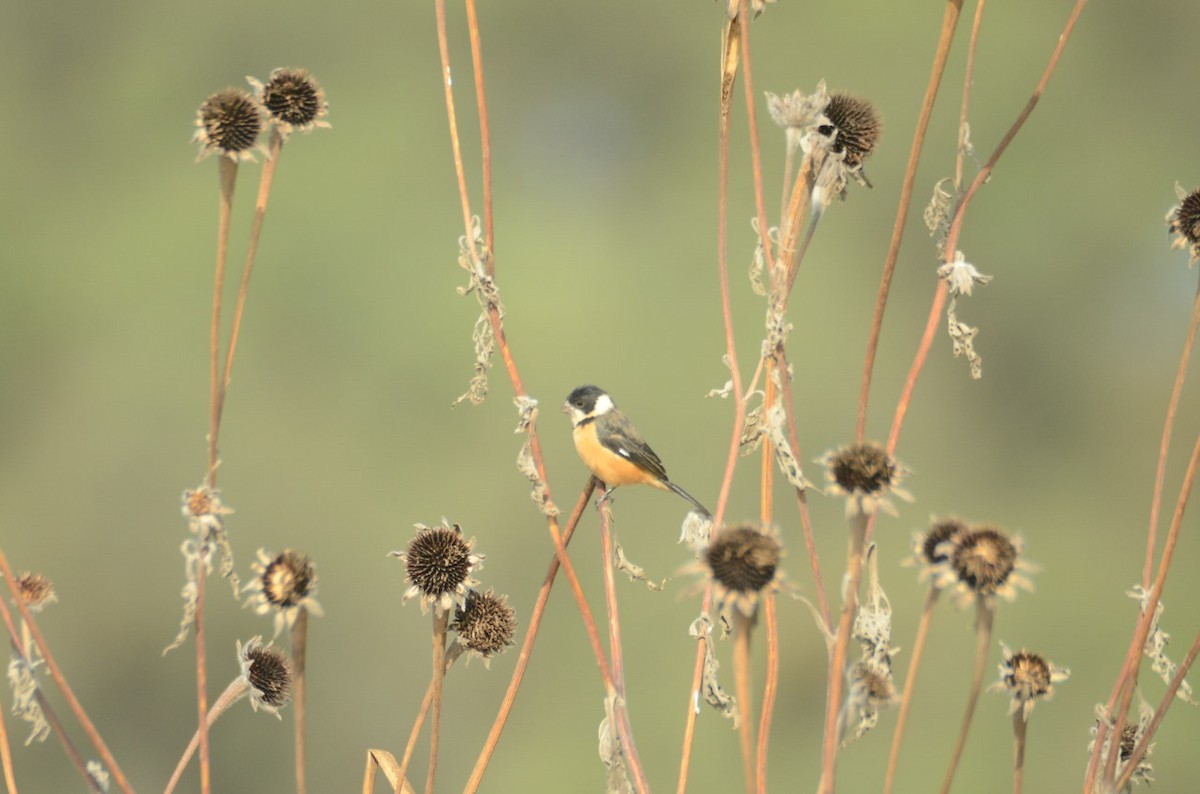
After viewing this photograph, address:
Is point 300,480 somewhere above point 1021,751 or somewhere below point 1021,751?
above

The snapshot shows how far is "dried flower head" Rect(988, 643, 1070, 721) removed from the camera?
5.25 feet

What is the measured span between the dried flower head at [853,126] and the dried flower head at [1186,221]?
0.51 meters

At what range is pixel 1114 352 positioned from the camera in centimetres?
1722

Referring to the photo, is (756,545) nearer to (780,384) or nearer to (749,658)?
(749,658)

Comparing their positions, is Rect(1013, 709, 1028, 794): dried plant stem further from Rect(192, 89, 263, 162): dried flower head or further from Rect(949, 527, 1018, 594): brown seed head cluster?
Rect(192, 89, 263, 162): dried flower head

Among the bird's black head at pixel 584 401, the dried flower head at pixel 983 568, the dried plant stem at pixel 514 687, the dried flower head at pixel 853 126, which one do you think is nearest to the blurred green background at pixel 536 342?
the bird's black head at pixel 584 401

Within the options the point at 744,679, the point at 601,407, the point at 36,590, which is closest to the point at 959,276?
the point at 744,679

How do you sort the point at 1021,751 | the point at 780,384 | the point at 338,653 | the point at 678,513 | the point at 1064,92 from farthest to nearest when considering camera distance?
the point at 1064,92 < the point at 338,653 < the point at 678,513 < the point at 780,384 < the point at 1021,751

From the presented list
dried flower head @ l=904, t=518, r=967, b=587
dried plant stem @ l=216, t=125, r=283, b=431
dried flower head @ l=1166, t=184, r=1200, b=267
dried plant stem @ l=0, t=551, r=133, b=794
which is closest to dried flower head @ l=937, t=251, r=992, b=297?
dried flower head @ l=1166, t=184, r=1200, b=267

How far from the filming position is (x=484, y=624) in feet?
6.37

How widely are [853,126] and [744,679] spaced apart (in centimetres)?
120

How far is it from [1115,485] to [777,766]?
7.24 meters

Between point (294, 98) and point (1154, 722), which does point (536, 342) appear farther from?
point (1154, 722)

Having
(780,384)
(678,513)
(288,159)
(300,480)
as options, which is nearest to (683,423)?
(678,513)
